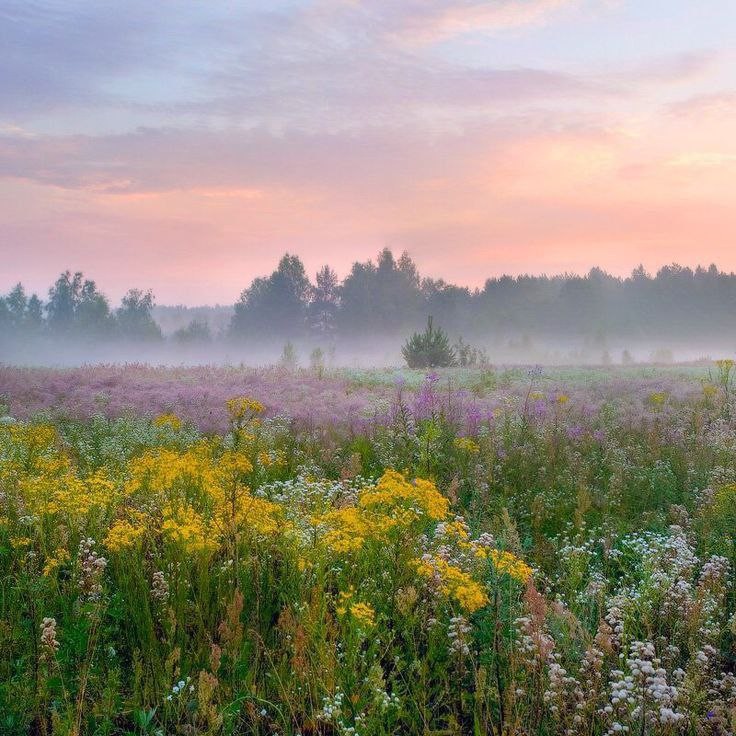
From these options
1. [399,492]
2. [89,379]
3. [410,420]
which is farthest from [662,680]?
[89,379]

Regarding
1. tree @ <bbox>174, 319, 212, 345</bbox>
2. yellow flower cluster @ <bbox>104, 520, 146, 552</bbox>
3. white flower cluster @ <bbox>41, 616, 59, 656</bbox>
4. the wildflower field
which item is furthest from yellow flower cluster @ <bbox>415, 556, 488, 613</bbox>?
tree @ <bbox>174, 319, 212, 345</bbox>

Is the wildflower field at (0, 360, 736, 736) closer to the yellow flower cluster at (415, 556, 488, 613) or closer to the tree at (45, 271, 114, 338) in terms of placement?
the yellow flower cluster at (415, 556, 488, 613)

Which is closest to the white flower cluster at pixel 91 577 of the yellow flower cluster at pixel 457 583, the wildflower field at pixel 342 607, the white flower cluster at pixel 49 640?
the wildflower field at pixel 342 607

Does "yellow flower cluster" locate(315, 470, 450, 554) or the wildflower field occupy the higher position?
"yellow flower cluster" locate(315, 470, 450, 554)

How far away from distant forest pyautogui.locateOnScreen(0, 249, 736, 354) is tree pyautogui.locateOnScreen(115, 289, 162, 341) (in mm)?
141

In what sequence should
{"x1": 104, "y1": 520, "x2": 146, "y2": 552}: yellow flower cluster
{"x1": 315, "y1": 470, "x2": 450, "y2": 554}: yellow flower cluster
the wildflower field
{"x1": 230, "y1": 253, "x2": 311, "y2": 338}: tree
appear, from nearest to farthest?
the wildflower field < {"x1": 315, "y1": 470, "x2": 450, "y2": 554}: yellow flower cluster < {"x1": 104, "y1": 520, "x2": 146, "y2": 552}: yellow flower cluster < {"x1": 230, "y1": 253, "x2": 311, "y2": 338}: tree

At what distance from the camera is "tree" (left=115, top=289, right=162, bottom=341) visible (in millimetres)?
91875

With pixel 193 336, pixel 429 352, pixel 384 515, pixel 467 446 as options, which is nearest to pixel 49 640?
pixel 384 515

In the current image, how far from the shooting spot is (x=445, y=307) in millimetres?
86812

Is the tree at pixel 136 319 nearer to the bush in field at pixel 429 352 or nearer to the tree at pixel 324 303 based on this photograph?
the tree at pixel 324 303

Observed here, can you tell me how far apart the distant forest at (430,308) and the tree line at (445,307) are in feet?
0.42

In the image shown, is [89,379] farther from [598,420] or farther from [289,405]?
[598,420]

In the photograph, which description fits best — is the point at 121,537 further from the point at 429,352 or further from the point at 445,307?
the point at 445,307

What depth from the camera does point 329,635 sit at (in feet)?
12.3
